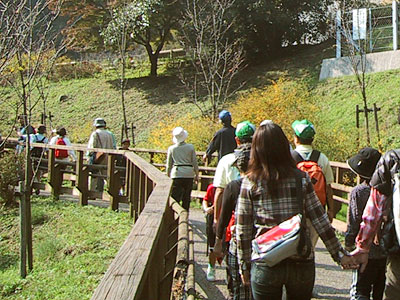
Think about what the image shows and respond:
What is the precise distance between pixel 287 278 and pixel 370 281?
4.84ft

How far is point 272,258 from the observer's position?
334cm

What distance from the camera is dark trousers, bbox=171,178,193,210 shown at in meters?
8.77

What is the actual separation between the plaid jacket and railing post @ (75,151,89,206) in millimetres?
9107

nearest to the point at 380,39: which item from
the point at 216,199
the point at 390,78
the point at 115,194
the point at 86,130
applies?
the point at 390,78

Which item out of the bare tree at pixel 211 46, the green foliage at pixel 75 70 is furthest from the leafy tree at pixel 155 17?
the green foliage at pixel 75 70

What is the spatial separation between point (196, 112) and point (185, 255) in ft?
73.4

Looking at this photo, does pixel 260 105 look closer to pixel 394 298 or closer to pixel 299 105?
pixel 299 105

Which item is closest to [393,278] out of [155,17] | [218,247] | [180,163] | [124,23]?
[218,247]

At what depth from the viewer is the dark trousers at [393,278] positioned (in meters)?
3.69

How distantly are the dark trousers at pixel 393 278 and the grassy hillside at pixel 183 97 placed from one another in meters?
11.7

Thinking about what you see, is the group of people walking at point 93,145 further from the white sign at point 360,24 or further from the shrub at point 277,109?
the white sign at point 360,24

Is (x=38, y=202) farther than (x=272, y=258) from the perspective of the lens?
Yes

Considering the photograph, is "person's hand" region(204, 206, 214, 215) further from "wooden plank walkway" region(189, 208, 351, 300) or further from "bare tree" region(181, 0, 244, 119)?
"bare tree" region(181, 0, 244, 119)

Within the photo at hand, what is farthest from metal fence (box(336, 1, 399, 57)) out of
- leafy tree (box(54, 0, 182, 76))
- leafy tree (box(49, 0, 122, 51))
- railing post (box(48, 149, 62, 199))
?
railing post (box(48, 149, 62, 199))
